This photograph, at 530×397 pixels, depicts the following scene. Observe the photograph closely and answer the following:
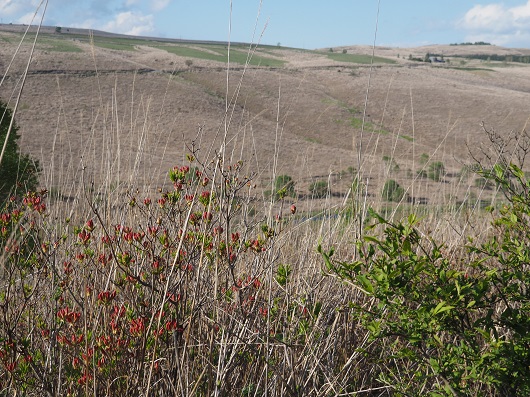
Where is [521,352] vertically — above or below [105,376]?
above

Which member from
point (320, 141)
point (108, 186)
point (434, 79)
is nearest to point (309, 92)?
point (320, 141)

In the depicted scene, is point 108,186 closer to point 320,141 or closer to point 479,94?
point 320,141

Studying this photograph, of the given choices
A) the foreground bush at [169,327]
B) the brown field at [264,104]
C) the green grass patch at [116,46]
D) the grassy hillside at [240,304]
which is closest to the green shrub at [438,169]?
the grassy hillside at [240,304]

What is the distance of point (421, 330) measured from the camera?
1.62 metres

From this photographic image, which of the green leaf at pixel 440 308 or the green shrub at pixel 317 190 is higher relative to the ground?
the green leaf at pixel 440 308

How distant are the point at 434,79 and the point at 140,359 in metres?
37.3

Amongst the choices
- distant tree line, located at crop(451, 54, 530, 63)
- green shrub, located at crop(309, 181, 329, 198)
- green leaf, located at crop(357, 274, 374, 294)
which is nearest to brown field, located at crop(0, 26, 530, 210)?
green shrub, located at crop(309, 181, 329, 198)

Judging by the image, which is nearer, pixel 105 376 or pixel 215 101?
pixel 105 376

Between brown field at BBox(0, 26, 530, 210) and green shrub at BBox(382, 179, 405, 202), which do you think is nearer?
green shrub at BBox(382, 179, 405, 202)

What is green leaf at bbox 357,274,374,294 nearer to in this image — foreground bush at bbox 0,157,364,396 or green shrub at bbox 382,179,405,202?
foreground bush at bbox 0,157,364,396

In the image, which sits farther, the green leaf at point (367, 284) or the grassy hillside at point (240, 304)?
the grassy hillside at point (240, 304)

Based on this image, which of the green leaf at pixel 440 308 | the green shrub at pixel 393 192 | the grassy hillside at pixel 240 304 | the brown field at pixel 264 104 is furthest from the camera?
the brown field at pixel 264 104


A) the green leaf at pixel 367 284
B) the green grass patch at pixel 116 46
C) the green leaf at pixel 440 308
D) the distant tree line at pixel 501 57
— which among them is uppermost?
the distant tree line at pixel 501 57

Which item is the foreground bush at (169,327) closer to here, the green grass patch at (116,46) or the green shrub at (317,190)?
the green shrub at (317,190)
